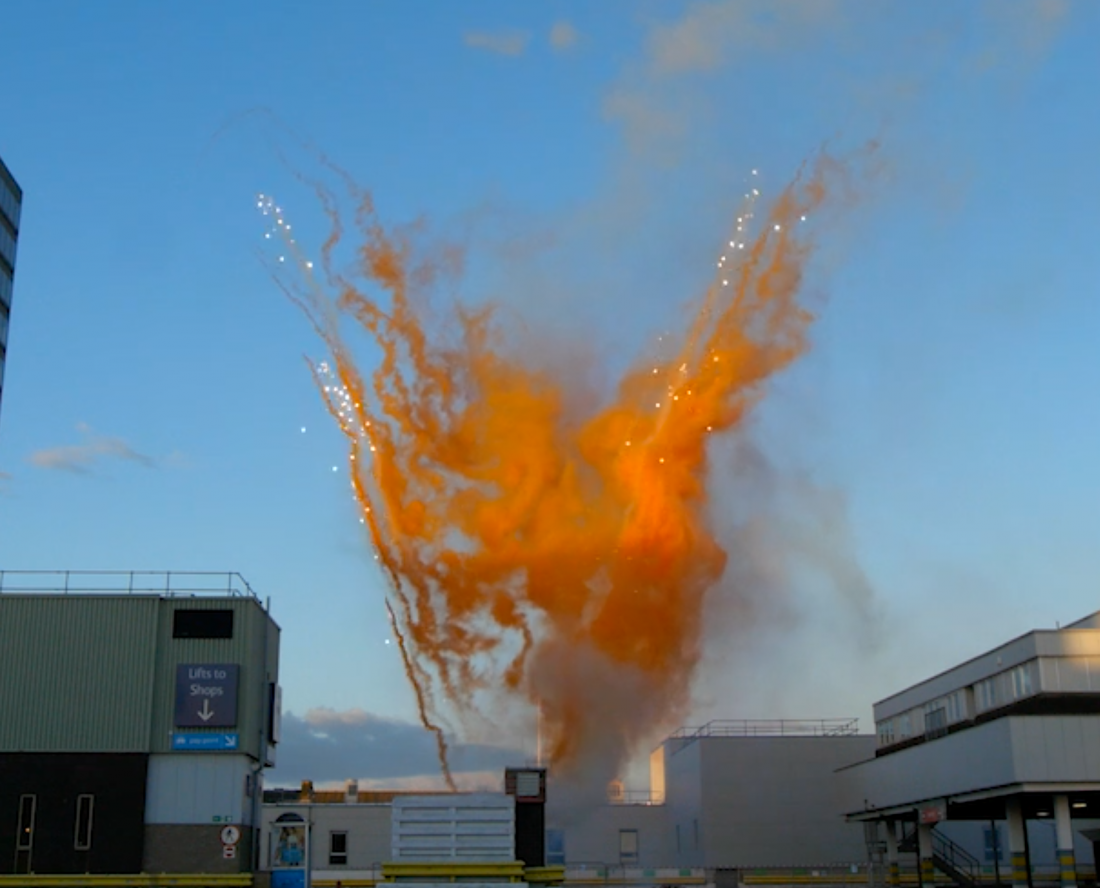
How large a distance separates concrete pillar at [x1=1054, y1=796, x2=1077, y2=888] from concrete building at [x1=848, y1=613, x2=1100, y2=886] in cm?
4

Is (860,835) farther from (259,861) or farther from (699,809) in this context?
(259,861)

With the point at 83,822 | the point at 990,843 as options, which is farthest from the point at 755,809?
the point at 83,822

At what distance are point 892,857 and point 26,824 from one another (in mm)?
40239

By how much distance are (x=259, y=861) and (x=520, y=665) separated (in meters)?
15.5

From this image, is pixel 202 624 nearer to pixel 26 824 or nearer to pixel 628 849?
pixel 26 824

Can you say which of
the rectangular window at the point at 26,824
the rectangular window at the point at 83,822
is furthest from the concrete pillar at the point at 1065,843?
the rectangular window at the point at 26,824

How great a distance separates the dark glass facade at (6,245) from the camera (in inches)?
3647

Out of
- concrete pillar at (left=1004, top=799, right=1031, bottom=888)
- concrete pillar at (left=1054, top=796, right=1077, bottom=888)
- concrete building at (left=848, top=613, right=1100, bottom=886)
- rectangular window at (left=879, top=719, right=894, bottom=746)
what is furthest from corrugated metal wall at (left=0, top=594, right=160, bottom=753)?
rectangular window at (left=879, top=719, right=894, bottom=746)

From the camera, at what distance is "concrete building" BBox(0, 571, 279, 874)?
4859 cm

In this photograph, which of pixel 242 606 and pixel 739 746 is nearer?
pixel 242 606

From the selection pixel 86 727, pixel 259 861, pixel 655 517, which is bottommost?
pixel 259 861

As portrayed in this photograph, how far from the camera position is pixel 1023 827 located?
49.7 metres

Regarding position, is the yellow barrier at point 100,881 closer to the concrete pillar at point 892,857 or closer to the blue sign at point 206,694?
the blue sign at point 206,694

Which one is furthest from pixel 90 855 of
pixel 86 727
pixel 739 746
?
pixel 739 746
